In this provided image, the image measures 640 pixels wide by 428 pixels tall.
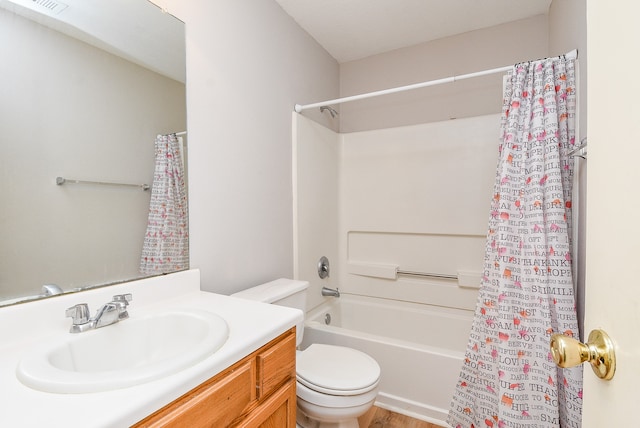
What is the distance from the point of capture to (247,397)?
841 mm

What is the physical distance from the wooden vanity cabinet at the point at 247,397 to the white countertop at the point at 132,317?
32 millimetres

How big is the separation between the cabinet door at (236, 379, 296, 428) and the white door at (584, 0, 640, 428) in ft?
2.44

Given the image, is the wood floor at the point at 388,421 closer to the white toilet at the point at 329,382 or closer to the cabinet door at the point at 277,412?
the white toilet at the point at 329,382

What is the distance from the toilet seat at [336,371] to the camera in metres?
1.30

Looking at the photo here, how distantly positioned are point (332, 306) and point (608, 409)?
208 centimetres

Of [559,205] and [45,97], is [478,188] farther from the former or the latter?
[45,97]

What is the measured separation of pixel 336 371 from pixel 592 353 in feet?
3.74

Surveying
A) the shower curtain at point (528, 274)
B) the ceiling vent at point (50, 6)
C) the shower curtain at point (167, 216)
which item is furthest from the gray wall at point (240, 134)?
the shower curtain at point (528, 274)

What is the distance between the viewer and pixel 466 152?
7.26 ft

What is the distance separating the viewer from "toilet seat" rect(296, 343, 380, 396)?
130cm

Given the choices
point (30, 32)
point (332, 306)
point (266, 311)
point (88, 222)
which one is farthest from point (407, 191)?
point (30, 32)

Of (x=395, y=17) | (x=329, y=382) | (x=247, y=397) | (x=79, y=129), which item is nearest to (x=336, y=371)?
(x=329, y=382)

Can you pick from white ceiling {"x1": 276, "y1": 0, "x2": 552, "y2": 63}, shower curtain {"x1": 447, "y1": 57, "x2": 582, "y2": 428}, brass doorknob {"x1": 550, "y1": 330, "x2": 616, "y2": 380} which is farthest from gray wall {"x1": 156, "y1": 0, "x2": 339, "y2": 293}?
brass doorknob {"x1": 550, "y1": 330, "x2": 616, "y2": 380}

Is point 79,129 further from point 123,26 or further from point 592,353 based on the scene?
point 592,353
